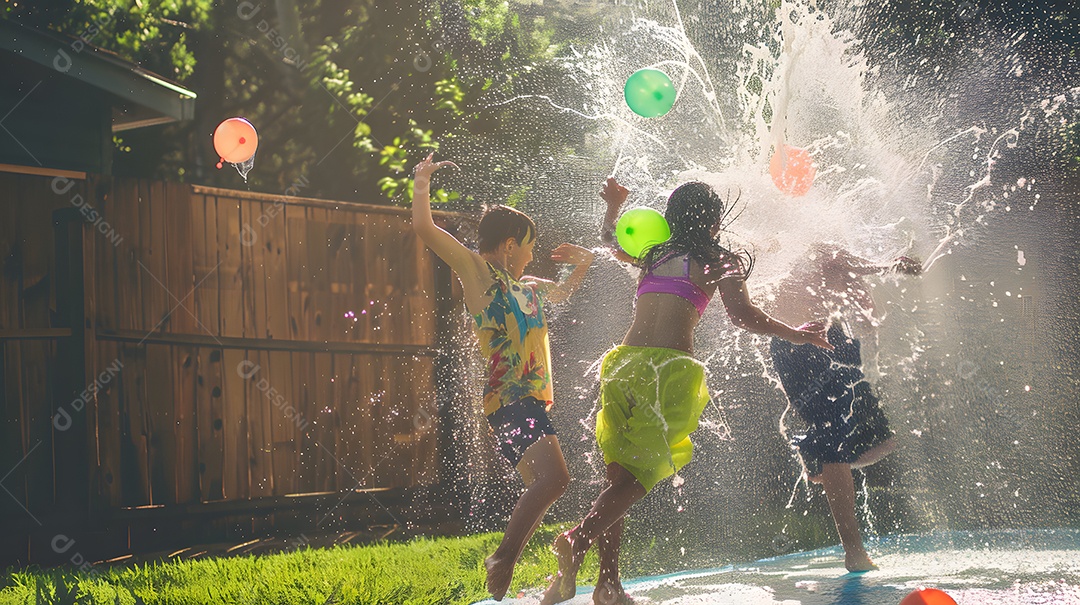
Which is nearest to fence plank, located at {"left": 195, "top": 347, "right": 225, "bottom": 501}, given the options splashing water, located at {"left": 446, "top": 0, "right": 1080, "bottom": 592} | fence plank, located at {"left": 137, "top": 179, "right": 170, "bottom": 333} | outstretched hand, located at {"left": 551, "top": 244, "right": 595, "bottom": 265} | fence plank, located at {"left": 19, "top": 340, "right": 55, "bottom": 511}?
fence plank, located at {"left": 137, "top": 179, "right": 170, "bottom": 333}

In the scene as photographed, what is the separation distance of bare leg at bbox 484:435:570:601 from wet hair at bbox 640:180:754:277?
762 mm

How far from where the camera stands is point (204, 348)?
21.1 ft

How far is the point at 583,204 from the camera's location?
6883 millimetres

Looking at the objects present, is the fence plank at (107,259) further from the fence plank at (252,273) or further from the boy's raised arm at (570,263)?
the boy's raised arm at (570,263)

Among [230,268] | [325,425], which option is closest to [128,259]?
[230,268]

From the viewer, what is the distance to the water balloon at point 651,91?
4461 mm

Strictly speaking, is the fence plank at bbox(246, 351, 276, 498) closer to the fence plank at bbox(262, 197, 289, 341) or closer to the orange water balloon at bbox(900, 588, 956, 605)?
the fence plank at bbox(262, 197, 289, 341)

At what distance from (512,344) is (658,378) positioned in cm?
58

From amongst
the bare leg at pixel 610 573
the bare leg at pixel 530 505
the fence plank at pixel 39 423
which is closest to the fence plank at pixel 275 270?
the fence plank at pixel 39 423

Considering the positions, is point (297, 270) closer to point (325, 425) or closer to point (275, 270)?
point (275, 270)

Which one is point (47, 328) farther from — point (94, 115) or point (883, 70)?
point (883, 70)

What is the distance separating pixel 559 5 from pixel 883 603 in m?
8.93

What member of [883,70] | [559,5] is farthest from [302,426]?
[559,5]

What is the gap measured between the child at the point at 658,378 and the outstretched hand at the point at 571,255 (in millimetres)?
442
